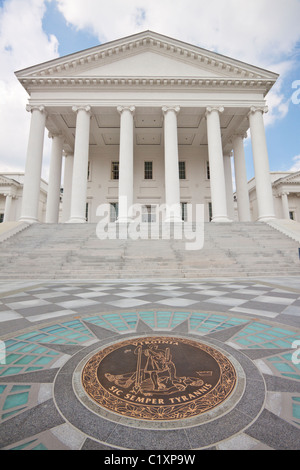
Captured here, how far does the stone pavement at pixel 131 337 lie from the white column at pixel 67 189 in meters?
21.8

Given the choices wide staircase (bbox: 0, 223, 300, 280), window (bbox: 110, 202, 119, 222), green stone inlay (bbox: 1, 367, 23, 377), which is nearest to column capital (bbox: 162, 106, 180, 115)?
wide staircase (bbox: 0, 223, 300, 280)

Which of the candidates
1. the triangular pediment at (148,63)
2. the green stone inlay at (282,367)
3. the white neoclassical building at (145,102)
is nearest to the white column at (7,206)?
the white neoclassical building at (145,102)

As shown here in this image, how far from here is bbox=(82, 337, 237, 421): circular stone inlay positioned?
1500 mm

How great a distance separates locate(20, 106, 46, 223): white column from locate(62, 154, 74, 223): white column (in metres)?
6.04

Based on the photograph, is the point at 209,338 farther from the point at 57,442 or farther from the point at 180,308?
the point at 57,442

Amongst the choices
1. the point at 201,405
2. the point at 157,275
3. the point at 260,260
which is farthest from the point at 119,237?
the point at 201,405

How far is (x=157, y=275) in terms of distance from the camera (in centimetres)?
937

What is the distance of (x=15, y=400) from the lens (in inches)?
63.1

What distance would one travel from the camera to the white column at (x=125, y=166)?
683 inches

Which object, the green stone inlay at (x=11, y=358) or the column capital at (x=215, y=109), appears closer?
the green stone inlay at (x=11, y=358)

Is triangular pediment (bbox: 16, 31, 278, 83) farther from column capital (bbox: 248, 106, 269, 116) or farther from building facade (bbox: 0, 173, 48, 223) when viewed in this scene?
building facade (bbox: 0, 173, 48, 223)

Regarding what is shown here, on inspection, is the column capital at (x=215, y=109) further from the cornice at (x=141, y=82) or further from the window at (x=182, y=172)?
the window at (x=182, y=172)

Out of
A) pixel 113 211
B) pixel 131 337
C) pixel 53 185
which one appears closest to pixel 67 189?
pixel 53 185

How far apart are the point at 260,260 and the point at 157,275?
5086mm
